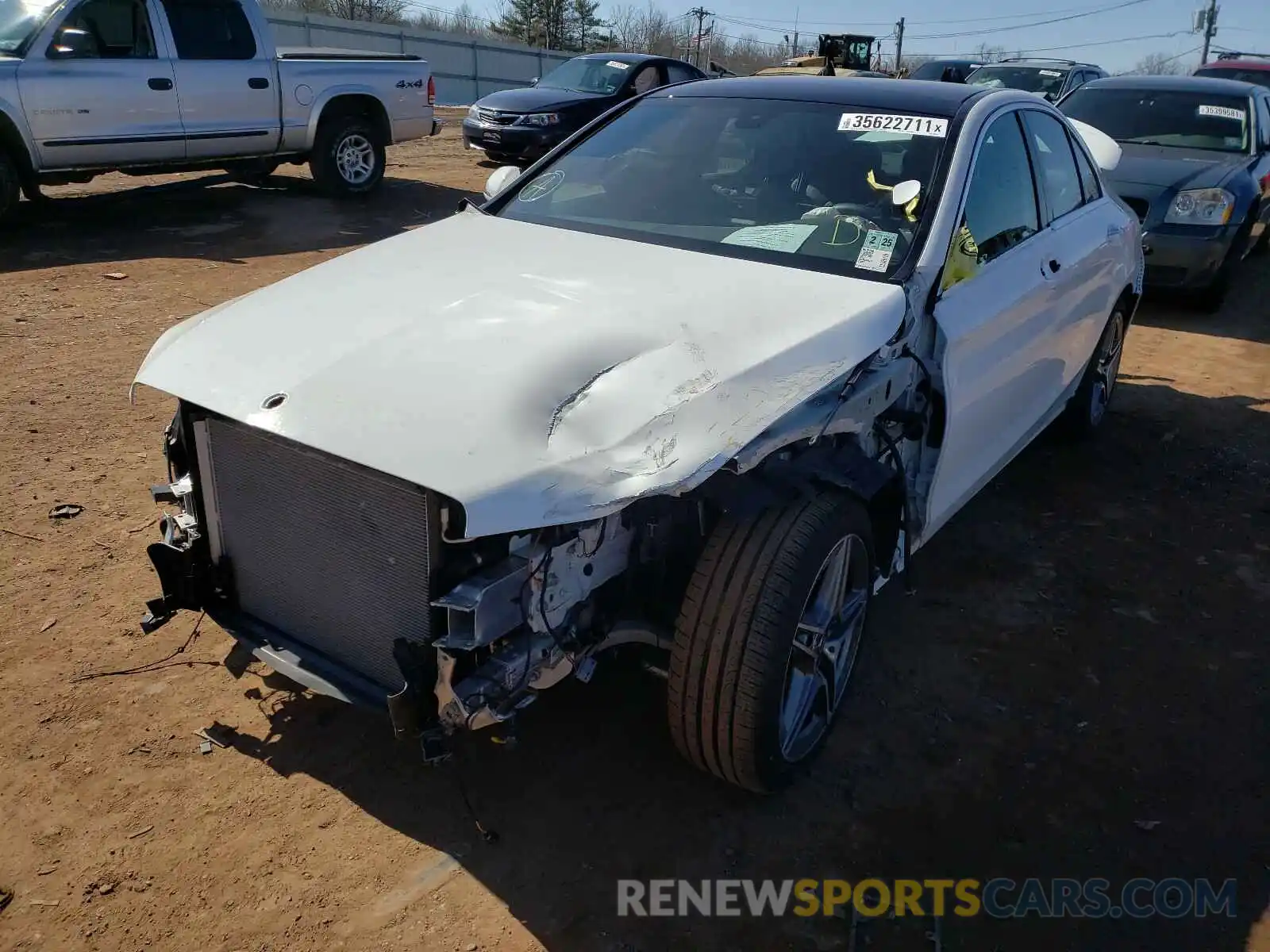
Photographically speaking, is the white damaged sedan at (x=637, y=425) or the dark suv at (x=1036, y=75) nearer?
the white damaged sedan at (x=637, y=425)

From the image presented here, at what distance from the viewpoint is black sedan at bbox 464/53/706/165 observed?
12711 mm

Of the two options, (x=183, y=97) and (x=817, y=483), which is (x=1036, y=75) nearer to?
(x=183, y=97)

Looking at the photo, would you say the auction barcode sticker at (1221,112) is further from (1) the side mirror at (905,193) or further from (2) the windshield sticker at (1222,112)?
(1) the side mirror at (905,193)

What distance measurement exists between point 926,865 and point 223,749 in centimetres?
204

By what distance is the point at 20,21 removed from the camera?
8305mm

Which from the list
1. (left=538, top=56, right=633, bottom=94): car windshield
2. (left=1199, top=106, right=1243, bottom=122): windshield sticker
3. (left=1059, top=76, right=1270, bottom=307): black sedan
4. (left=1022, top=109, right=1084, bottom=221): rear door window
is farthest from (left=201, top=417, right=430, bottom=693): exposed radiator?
(left=538, top=56, right=633, bottom=94): car windshield

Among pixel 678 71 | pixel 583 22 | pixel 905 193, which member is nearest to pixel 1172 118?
pixel 678 71

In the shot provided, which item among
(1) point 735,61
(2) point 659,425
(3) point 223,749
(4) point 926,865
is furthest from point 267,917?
(1) point 735,61

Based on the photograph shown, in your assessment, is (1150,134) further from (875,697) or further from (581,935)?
(581,935)

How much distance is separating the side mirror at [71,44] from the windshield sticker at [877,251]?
808cm

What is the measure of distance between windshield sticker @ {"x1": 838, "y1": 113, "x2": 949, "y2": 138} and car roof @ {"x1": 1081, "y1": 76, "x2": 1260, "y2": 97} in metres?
7.26

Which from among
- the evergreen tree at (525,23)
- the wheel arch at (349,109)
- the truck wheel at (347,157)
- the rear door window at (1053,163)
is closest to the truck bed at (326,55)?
the wheel arch at (349,109)

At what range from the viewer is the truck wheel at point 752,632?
2.46 metres

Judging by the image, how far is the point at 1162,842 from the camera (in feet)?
9.06
